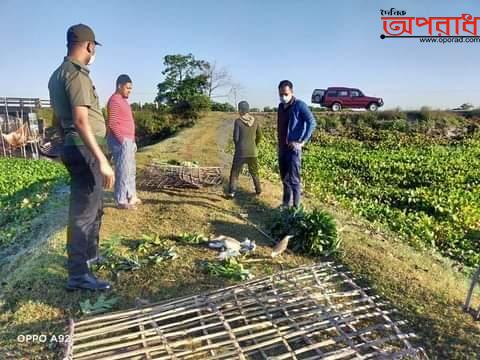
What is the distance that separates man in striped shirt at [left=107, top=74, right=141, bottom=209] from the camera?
4.58m

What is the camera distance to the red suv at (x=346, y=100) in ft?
75.2

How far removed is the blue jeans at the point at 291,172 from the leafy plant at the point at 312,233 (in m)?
0.76

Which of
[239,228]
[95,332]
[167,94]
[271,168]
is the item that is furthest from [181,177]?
[167,94]

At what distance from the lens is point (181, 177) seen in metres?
6.00

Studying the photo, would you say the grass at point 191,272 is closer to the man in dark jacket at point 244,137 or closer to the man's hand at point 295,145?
the man in dark jacket at point 244,137

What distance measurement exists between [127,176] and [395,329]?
11.8ft

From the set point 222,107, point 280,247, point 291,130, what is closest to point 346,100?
point 222,107

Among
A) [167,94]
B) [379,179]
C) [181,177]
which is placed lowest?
[379,179]

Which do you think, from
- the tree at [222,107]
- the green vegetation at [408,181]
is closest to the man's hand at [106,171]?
the green vegetation at [408,181]

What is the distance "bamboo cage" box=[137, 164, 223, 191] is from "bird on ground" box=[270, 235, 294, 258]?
2.27 m

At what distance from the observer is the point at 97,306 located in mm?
2811

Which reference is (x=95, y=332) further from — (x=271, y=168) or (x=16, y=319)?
(x=271, y=168)

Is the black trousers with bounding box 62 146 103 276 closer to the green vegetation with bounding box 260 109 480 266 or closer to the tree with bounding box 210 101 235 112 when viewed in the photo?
the green vegetation with bounding box 260 109 480 266

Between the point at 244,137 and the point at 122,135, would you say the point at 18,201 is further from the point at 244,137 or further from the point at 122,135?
the point at 244,137
